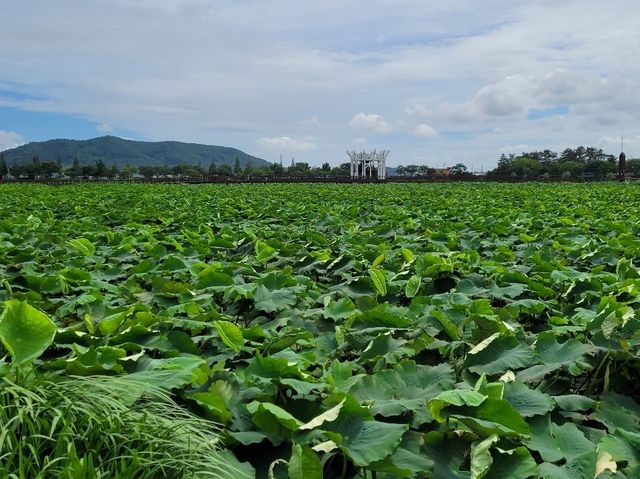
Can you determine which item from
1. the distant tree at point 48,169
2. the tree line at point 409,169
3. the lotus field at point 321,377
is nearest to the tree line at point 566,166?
the tree line at point 409,169

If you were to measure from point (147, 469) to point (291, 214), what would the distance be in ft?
25.3

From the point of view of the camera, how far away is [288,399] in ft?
6.42

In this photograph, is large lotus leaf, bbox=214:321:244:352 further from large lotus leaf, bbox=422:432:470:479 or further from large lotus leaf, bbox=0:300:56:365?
large lotus leaf, bbox=422:432:470:479

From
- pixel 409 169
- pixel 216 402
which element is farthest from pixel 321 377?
pixel 409 169

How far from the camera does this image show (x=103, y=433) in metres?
1.71

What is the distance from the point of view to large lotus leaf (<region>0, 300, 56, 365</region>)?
180cm

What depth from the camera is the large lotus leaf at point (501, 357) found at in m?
2.19

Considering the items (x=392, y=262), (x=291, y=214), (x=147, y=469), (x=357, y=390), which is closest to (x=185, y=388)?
(x=147, y=469)

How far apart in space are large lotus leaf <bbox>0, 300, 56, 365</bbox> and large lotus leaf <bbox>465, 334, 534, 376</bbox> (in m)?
1.55

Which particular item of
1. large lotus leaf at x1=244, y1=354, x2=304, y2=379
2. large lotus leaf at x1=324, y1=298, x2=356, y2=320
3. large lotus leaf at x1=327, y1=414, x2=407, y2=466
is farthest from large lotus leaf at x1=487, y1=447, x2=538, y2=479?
large lotus leaf at x1=324, y1=298, x2=356, y2=320

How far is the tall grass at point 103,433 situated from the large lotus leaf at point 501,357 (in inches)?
41.6

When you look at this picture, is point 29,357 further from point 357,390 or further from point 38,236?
point 38,236

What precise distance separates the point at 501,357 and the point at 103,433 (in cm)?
150

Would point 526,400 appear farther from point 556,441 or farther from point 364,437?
point 364,437
